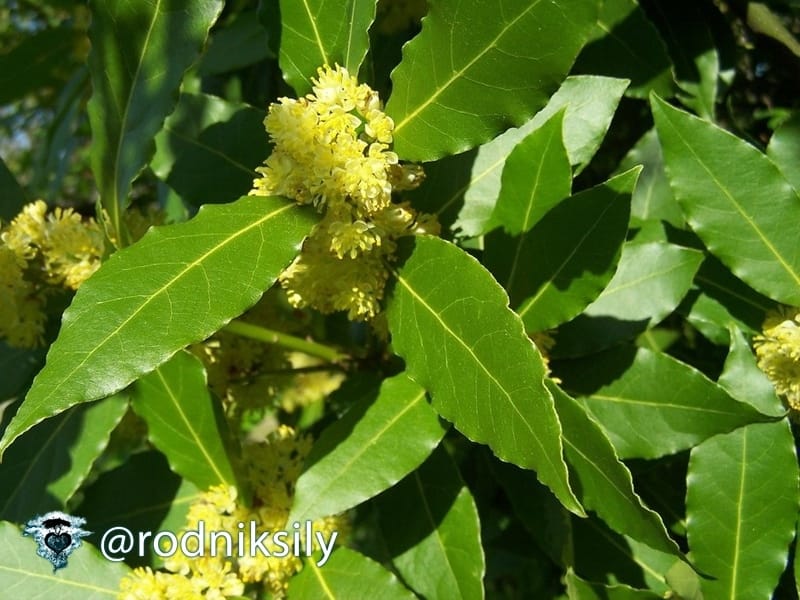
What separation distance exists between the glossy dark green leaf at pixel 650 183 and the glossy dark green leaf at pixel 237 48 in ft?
2.73

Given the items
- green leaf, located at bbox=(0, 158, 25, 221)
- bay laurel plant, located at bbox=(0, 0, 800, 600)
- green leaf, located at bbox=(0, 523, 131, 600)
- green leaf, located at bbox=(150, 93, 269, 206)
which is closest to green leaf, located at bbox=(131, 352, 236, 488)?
bay laurel plant, located at bbox=(0, 0, 800, 600)

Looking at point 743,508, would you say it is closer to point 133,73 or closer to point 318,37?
point 318,37

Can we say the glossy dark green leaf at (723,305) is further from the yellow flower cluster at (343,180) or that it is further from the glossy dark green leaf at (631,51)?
the yellow flower cluster at (343,180)

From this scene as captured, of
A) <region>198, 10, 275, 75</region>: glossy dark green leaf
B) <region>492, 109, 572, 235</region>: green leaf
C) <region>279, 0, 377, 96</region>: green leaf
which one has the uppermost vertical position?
<region>279, 0, 377, 96</region>: green leaf

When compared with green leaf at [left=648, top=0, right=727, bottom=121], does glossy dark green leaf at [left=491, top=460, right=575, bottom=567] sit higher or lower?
lower

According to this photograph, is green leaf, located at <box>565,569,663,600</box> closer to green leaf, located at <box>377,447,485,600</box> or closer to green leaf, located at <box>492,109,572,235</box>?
green leaf, located at <box>377,447,485,600</box>

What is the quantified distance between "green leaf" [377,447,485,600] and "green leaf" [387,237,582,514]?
0.36 m

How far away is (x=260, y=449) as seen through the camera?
4.73 feet

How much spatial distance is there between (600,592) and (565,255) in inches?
18.9

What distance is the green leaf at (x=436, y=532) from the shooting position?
4.12ft

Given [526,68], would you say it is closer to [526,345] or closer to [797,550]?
[526,345]

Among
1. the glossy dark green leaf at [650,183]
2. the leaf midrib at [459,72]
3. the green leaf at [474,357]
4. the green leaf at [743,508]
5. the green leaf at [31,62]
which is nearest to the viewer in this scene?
the green leaf at [474,357]

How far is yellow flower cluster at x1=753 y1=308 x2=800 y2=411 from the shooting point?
1.22 metres

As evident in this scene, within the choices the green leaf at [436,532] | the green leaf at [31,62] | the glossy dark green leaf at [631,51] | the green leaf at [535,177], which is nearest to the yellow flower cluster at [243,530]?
the green leaf at [436,532]
